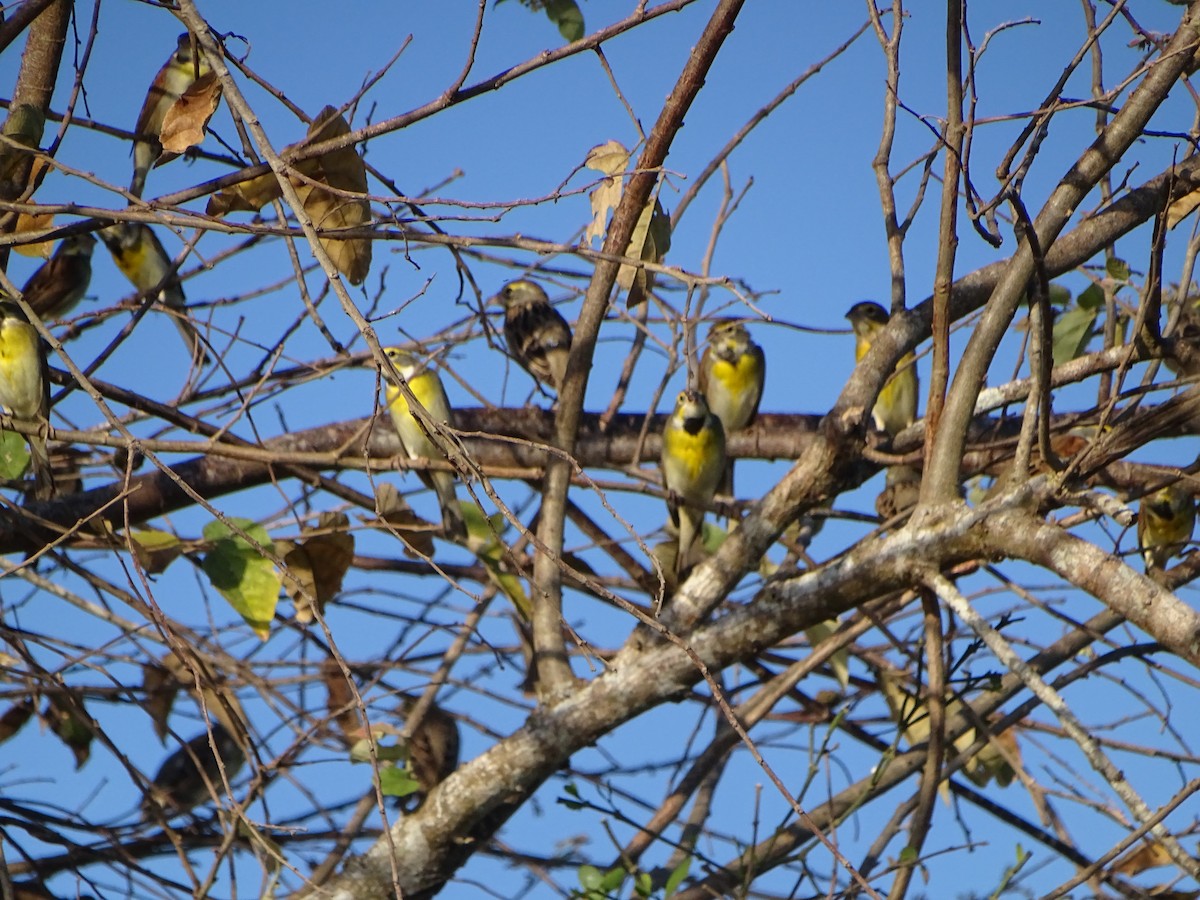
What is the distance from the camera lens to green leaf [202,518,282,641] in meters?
2.87

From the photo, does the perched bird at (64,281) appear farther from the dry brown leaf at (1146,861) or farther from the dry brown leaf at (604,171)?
the dry brown leaf at (1146,861)

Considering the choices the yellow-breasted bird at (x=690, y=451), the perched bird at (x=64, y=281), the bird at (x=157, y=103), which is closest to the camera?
the bird at (x=157, y=103)

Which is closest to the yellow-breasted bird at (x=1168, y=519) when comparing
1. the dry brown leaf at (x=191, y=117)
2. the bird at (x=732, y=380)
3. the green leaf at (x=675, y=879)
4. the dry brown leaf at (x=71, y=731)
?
the bird at (x=732, y=380)

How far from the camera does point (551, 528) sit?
317cm

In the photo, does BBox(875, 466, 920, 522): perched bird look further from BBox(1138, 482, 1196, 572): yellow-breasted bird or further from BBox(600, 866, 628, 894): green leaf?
BBox(600, 866, 628, 894): green leaf

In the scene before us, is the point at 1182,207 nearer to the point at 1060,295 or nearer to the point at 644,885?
the point at 1060,295

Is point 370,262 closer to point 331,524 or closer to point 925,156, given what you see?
point 331,524

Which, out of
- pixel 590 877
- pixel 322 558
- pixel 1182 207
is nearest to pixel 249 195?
pixel 322 558

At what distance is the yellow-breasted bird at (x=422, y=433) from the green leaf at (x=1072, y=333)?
1872mm

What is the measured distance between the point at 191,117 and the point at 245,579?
3.39 ft

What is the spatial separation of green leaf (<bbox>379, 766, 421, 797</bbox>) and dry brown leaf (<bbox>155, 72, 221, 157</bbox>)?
1581 mm

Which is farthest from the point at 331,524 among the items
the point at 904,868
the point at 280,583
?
the point at 904,868

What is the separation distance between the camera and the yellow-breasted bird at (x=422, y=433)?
4.25 m

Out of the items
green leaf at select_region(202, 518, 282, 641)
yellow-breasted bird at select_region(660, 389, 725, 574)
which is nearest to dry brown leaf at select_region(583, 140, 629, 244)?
green leaf at select_region(202, 518, 282, 641)
